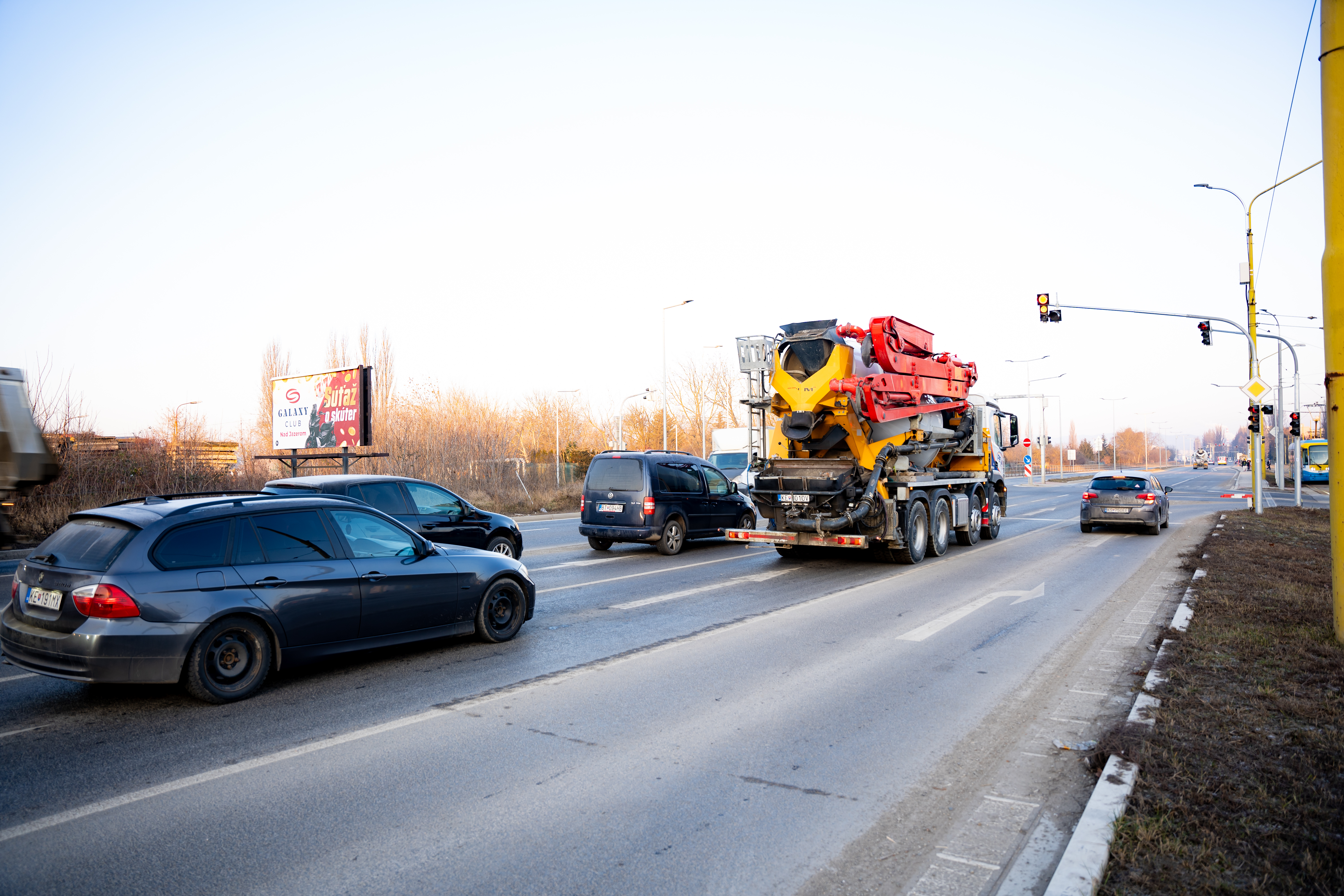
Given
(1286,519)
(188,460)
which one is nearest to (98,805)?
(188,460)

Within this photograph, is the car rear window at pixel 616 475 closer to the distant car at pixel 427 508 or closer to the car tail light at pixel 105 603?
the distant car at pixel 427 508

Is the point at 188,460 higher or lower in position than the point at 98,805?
higher

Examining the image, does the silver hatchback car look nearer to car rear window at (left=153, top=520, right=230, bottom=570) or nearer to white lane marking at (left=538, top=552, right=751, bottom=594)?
white lane marking at (left=538, top=552, right=751, bottom=594)

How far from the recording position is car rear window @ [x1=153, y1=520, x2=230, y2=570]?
20.4 ft

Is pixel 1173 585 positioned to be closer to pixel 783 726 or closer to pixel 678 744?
pixel 783 726

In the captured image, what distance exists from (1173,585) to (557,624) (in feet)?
28.3

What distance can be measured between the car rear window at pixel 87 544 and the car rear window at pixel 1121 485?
20.2 metres

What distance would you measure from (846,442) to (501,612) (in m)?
7.37

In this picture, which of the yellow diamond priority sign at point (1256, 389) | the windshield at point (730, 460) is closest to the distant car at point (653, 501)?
the windshield at point (730, 460)

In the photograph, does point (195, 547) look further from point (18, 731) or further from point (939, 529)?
point (939, 529)

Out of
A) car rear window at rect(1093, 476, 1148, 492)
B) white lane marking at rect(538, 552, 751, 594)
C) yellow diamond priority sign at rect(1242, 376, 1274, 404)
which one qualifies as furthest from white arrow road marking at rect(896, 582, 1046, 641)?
yellow diamond priority sign at rect(1242, 376, 1274, 404)

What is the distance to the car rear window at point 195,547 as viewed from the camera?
20.4 feet

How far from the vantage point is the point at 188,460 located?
2230 cm

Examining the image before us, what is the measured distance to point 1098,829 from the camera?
155 inches
